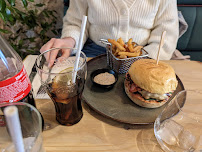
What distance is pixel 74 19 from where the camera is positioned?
1.49 metres

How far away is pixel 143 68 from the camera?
95 centimetres

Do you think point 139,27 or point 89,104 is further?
point 139,27

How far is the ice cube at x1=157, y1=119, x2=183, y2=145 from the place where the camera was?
0.72m

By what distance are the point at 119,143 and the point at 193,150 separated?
276mm

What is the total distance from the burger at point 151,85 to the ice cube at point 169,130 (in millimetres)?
166

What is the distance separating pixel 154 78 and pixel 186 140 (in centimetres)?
32

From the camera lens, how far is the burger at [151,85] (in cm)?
90

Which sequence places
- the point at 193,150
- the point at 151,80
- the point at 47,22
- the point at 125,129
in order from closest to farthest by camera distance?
the point at 193,150 → the point at 125,129 → the point at 151,80 → the point at 47,22

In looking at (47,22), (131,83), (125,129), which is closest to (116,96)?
(131,83)

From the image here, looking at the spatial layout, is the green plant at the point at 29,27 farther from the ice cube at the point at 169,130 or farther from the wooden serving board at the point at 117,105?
the ice cube at the point at 169,130

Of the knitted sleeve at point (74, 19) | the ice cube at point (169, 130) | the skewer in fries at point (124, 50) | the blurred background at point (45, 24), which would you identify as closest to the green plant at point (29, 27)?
Result: the blurred background at point (45, 24)

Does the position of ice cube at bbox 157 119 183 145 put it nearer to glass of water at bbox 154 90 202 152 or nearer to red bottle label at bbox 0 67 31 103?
glass of water at bbox 154 90 202 152

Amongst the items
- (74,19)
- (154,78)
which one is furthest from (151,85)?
(74,19)

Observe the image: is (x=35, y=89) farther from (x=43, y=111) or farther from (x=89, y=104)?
(x=89, y=104)
